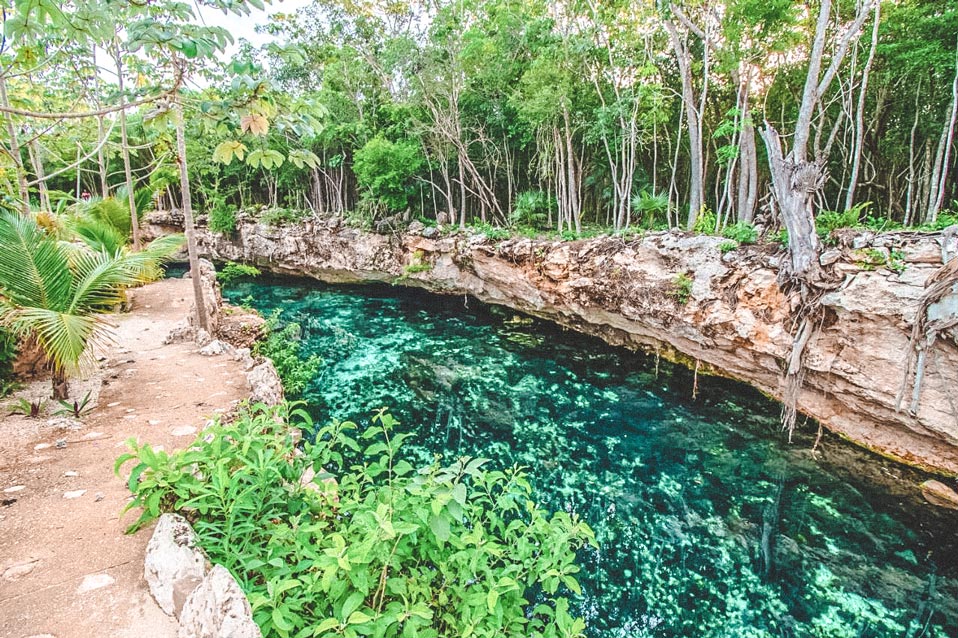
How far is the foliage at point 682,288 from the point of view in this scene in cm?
868

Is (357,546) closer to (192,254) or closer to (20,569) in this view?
(20,569)

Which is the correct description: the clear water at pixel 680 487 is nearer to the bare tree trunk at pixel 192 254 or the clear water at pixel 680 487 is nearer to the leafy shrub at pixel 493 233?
the bare tree trunk at pixel 192 254

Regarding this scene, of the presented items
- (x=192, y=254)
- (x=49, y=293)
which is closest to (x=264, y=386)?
(x=49, y=293)

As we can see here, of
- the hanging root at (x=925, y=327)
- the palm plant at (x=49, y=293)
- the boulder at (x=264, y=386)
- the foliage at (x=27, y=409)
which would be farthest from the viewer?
the hanging root at (x=925, y=327)

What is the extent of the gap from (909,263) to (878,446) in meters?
2.92

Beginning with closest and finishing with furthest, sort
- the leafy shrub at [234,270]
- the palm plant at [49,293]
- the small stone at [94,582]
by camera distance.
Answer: the small stone at [94,582] → the palm plant at [49,293] → the leafy shrub at [234,270]

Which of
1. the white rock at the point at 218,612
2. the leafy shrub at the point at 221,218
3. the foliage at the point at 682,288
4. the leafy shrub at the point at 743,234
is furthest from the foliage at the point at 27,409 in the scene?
the leafy shrub at the point at 221,218

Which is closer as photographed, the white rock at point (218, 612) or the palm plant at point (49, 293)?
the white rock at point (218, 612)

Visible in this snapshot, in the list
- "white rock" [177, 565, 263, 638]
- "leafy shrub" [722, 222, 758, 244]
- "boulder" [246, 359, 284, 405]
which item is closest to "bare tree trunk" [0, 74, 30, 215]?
"boulder" [246, 359, 284, 405]

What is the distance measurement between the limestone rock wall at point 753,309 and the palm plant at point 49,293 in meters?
9.32

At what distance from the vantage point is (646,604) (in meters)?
4.16

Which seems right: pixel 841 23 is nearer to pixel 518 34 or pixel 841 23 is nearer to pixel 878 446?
pixel 518 34

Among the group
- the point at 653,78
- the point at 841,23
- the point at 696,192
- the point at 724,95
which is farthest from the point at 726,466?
the point at 724,95

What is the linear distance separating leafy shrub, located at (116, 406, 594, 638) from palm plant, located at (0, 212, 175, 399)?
2.21 meters
